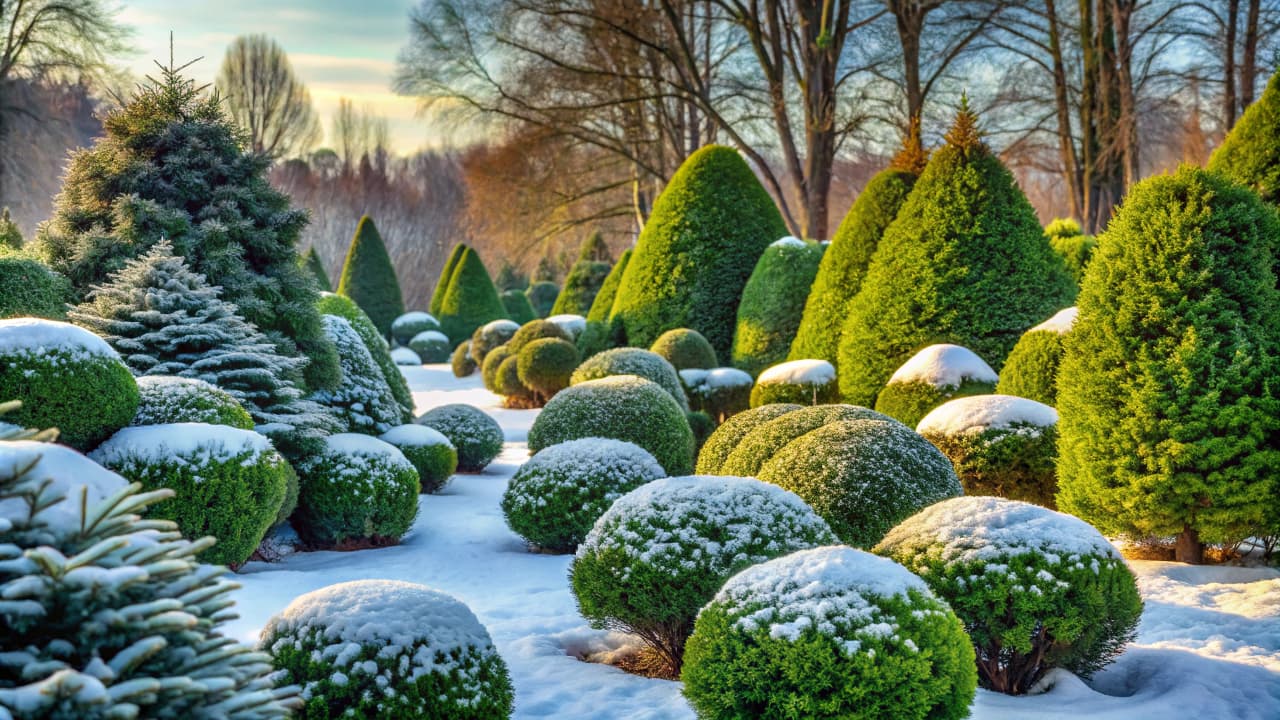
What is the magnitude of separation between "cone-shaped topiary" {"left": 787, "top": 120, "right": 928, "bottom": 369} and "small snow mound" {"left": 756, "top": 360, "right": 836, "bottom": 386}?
1.86 ft

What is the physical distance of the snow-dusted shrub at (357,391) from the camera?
886cm

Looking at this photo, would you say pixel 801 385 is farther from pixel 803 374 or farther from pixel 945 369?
pixel 945 369

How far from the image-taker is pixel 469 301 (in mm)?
28094

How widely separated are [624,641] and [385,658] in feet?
7.03

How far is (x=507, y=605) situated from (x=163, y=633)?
4.17 metres

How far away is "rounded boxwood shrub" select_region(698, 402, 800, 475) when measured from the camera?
768cm

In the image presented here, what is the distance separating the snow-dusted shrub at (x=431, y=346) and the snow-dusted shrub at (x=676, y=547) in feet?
73.1

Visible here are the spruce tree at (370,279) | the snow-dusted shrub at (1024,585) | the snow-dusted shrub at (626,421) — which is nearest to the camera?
the snow-dusted shrub at (1024,585)

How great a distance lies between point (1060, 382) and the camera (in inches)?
265

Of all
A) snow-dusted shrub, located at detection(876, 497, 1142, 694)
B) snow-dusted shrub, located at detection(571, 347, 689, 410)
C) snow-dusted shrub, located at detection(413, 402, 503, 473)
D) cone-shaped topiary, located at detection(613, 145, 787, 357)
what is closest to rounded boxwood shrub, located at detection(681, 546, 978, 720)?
snow-dusted shrub, located at detection(876, 497, 1142, 694)

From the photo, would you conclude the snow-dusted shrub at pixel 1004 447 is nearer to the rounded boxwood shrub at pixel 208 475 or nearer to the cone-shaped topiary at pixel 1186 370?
the cone-shaped topiary at pixel 1186 370

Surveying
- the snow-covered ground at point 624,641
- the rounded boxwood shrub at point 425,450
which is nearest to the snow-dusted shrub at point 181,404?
the snow-covered ground at point 624,641

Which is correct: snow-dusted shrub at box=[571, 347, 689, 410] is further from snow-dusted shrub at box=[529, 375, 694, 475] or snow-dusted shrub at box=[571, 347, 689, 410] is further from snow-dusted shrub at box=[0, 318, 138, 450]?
snow-dusted shrub at box=[0, 318, 138, 450]

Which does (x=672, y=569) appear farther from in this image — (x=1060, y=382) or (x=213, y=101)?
Answer: (x=213, y=101)
